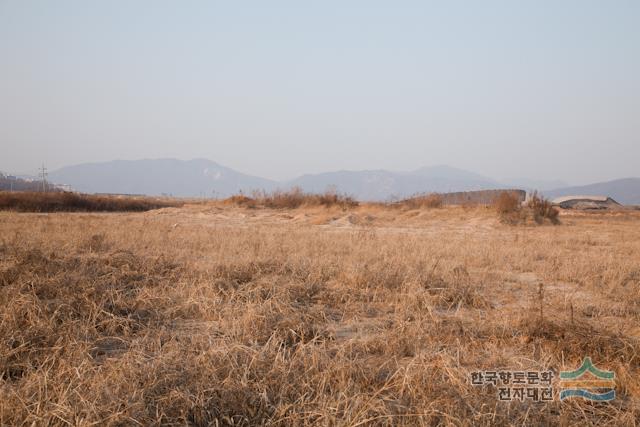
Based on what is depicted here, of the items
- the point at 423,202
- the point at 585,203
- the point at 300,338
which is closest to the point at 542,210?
the point at 423,202

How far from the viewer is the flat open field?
6.78ft

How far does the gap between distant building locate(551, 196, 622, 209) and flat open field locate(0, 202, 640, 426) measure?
23.4 m

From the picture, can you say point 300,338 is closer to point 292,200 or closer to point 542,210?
point 542,210

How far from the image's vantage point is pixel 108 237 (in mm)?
8961

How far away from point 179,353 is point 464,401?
169 centimetres

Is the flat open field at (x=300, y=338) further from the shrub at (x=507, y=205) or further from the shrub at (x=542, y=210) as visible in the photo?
the shrub at (x=542, y=210)

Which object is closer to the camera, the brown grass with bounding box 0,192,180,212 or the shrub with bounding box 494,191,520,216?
the shrub with bounding box 494,191,520,216

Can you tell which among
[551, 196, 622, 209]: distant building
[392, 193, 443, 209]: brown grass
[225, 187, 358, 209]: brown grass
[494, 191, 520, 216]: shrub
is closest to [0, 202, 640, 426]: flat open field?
[494, 191, 520, 216]: shrub

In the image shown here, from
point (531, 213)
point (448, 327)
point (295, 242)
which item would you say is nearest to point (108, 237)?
point (295, 242)

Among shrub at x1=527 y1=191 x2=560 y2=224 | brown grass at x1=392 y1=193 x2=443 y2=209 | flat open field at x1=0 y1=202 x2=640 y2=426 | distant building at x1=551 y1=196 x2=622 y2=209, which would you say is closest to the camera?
flat open field at x1=0 y1=202 x2=640 y2=426

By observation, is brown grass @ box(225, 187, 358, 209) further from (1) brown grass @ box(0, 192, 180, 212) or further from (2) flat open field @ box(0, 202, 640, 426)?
(2) flat open field @ box(0, 202, 640, 426)

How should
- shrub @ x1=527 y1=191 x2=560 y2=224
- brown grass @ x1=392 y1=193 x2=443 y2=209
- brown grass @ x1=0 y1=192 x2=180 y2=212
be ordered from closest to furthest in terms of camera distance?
shrub @ x1=527 y1=191 x2=560 y2=224, brown grass @ x1=392 y1=193 x2=443 y2=209, brown grass @ x1=0 y1=192 x2=180 y2=212

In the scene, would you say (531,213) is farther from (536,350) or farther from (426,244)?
(536,350)

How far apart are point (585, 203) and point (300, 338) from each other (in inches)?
1175
